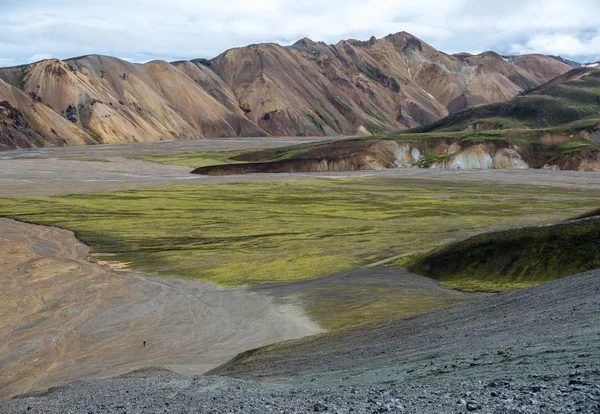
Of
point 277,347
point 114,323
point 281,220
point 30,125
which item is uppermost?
point 30,125

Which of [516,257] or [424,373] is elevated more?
[424,373]

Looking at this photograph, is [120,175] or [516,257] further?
[120,175]

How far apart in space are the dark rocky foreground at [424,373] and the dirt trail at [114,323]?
12.6 feet

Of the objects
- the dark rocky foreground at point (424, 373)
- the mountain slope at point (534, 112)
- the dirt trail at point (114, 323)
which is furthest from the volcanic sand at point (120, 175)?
the dark rocky foreground at point (424, 373)

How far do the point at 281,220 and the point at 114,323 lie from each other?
3833cm

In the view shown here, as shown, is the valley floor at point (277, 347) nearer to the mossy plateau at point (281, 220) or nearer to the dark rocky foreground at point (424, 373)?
the dark rocky foreground at point (424, 373)

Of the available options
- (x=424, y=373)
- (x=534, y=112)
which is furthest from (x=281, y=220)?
(x=534, y=112)

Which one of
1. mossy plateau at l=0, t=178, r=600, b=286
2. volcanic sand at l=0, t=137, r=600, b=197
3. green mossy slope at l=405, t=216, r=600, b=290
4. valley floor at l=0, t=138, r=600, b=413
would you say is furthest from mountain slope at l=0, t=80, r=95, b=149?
green mossy slope at l=405, t=216, r=600, b=290

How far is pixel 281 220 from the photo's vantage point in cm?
7031

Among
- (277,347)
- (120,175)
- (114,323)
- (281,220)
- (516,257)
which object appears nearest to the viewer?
(277,347)

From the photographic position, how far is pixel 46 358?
2770cm

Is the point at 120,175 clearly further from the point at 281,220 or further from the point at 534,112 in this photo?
the point at 534,112

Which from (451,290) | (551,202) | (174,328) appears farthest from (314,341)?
(551,202)

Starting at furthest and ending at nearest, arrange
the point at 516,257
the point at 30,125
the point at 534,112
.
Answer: the point at 30,125, the point at 534,112, the point at 516,257
